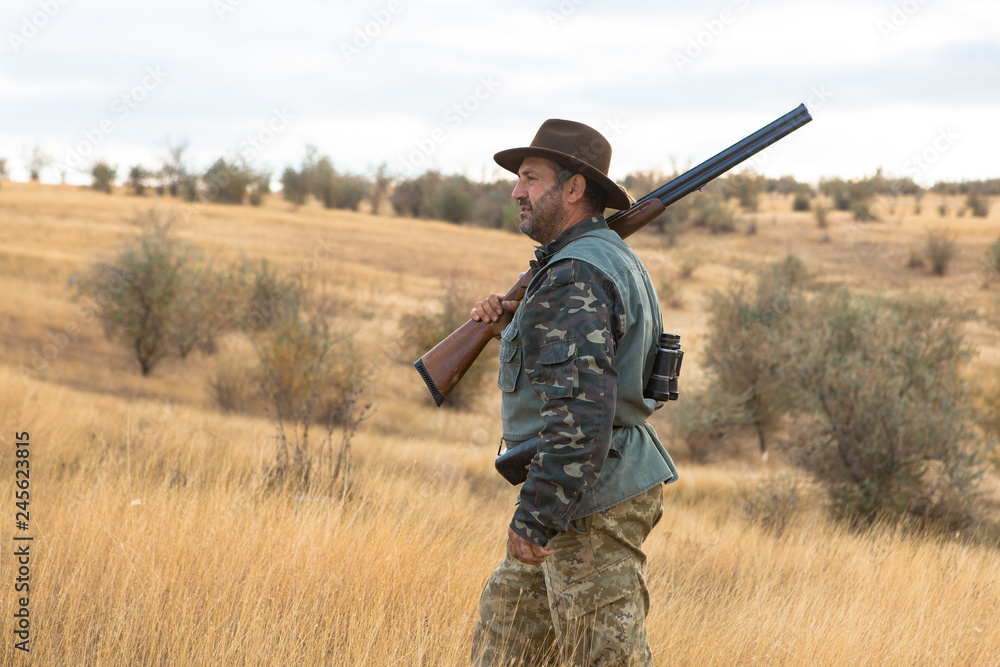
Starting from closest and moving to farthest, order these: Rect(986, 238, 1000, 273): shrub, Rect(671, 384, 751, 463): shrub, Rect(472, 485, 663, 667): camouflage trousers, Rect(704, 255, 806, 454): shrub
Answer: Rect(472, 485, 663, 667): camouflage trousers < Rect(671, 384, 751, 463): shrub < Rect(704, 255, 806, 454): shrub < Rect(986, 238, 1000, 273): shrub

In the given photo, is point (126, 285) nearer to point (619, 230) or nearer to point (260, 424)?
point (260, 424)

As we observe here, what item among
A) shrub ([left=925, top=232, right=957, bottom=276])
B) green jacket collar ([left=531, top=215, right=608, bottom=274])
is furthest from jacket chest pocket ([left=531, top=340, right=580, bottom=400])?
shrub ([left=925, top=232, right=957, bottom=276])

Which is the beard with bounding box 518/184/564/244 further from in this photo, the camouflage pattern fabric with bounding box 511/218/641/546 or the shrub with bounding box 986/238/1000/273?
the shrub with bounding box 986/238/1000/273

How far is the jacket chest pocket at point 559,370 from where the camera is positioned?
2148 mm

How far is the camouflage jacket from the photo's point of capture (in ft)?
7.07

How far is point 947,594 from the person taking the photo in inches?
170

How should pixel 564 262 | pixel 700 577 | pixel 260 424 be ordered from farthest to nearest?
pixel 260 424 → pixel 700 577 → pixel 564 262

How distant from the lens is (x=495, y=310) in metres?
2.84

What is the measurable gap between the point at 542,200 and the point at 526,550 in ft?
3.88

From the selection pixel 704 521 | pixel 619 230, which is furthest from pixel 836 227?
pixel 619 230

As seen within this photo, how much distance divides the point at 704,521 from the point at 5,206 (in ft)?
112

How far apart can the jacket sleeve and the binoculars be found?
376 millimetres

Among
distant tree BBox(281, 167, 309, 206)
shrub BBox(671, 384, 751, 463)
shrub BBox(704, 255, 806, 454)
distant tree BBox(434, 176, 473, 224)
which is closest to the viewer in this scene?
shrub BBox(671, 384, 751, 463)

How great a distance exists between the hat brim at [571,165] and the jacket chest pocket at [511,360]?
22.8 inches
